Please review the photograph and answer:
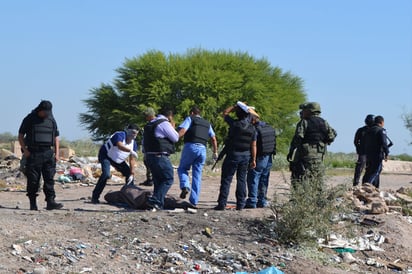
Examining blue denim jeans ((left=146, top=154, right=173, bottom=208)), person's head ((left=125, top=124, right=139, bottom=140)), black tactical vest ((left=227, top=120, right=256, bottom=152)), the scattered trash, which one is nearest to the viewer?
the scattered trash

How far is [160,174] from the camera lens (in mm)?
11375

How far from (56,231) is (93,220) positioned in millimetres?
920

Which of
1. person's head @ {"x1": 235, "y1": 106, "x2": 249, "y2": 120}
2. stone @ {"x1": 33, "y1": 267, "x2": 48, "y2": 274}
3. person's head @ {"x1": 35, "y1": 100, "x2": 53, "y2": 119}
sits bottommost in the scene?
stone @ {"x1": 33, "y1": 267, "x2": 48, "y2": 274}

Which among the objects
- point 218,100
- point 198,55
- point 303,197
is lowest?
point 303,197

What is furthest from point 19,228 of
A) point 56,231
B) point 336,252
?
point 336,252

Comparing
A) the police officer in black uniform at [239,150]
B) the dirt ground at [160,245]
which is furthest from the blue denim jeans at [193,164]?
the police officer in black uniform at [239,150]

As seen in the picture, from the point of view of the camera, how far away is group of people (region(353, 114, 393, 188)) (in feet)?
49.8

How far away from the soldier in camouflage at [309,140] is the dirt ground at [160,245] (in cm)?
93

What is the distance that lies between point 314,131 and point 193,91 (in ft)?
84.2

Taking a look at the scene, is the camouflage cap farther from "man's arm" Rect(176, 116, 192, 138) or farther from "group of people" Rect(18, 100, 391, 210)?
"man's arm" Rect(176, 116, 192, 138)

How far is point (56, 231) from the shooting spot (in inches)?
375

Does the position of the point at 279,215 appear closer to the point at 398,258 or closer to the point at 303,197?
the point at 303,197

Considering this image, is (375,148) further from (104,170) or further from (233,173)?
(104,170)

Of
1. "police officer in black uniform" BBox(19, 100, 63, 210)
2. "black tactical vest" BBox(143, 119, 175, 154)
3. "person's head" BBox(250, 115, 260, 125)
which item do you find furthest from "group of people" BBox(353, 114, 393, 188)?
"police officer in black uniform" BBox(19, 100, 63, 210)
